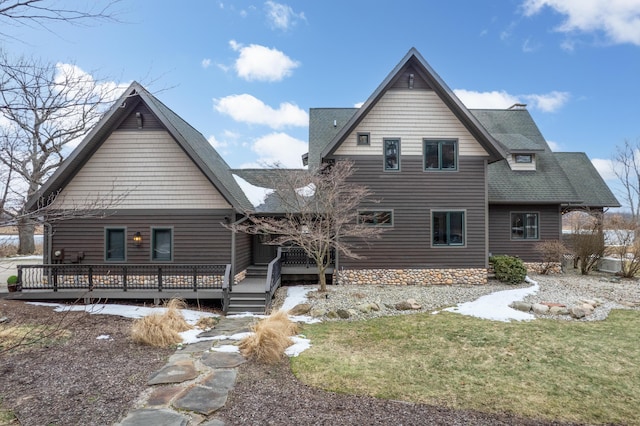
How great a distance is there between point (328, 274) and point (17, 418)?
10749 millimetres

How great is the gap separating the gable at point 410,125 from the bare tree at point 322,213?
4.46ft

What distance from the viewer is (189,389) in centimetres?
490

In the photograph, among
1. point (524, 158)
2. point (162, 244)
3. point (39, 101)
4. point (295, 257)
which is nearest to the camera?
point (39, 101)

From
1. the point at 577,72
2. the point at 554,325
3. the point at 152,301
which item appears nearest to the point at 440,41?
the point at 577,72

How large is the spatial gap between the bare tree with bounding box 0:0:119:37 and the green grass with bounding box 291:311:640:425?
17.0 ft

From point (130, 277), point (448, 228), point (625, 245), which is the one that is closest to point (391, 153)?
point (448, 228)

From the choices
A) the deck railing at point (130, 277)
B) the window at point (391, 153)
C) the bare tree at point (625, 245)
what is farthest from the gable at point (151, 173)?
the bare tree at point (625, 245)

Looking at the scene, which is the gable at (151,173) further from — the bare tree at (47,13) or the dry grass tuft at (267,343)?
the bare tree at (47,13)

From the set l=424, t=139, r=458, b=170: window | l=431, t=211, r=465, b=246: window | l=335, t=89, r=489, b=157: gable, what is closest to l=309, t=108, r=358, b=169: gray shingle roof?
l=335, t=89, r=489, b=157: gable

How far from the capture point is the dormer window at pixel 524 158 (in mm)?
16641

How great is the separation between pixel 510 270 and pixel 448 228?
2.80 m

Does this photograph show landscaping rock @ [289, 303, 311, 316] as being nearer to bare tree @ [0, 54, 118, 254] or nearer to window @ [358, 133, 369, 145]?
window @ [358, 133, 369, 145]

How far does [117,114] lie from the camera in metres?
11.3

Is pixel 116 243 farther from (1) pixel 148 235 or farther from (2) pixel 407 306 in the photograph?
(2) pixel 407 306
